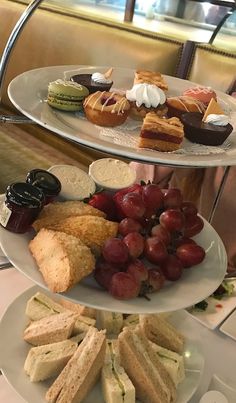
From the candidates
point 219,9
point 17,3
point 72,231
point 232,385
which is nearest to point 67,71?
point 72,231

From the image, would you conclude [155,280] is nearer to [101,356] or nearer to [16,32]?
[101,356]

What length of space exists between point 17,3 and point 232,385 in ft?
6.73

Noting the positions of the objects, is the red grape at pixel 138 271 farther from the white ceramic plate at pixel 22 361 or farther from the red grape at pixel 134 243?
the white ceramic plate at pixel 22 361

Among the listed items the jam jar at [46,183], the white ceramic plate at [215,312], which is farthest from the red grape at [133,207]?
the white ceramic plate at [215,312]

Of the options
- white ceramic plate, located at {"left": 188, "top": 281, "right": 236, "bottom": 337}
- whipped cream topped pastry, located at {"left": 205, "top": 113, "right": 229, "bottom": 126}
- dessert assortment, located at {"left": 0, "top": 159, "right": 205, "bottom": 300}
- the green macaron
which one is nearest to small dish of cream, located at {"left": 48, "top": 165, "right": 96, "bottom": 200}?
dessert assortment, located at {"left": 0, "top": 159, "right": 205, "bottom": 300}

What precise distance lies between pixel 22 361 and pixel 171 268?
271 millimetres

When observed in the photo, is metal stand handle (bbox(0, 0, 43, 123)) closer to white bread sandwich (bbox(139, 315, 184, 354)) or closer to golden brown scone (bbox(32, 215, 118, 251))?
golden brown scone (bbox(32, 215, 118, 251))

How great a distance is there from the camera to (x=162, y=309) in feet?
2.16

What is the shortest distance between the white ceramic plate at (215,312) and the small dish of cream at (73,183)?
0.35 meters

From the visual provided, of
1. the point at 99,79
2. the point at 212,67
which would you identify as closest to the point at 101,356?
the point at 99,79

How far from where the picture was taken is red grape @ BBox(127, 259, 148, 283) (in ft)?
2.22

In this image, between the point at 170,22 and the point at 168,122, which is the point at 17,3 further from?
the point at 168,122

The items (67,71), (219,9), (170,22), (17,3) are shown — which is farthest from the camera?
(170,22)

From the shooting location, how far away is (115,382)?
72 cm
